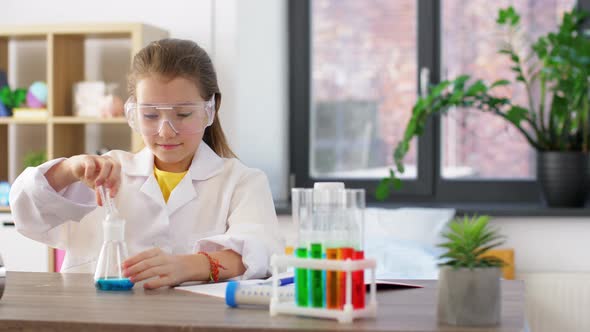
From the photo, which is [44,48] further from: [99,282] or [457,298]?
[457,298]

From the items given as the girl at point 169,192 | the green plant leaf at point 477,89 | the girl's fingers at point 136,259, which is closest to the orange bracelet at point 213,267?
the girl at point 169,192

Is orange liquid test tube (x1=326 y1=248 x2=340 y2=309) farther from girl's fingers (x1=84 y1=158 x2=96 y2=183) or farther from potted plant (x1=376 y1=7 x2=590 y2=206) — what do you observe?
potted plant (x1=376 y1=7 x2=590 y2=206)

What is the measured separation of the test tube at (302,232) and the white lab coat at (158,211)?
1.69 ft

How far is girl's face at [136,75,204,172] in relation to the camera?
190cm

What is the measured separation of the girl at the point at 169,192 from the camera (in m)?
1.84

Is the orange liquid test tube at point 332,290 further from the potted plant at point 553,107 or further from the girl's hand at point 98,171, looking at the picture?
the potted plant at point 553,107

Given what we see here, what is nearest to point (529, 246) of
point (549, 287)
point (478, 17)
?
point (549, 287)

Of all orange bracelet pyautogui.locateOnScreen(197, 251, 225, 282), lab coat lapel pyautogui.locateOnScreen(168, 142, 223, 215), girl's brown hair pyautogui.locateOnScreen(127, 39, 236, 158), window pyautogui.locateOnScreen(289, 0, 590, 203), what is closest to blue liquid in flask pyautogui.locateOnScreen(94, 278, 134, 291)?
orange bracelet pyautogui.locateOnScreen(197, 251, 225, 282)

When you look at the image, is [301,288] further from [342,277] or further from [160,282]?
[160,282]

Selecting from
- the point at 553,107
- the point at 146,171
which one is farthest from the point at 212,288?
the point at 553,107

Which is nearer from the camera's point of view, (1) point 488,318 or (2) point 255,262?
(1) point 488,318

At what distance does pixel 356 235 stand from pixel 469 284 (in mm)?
173

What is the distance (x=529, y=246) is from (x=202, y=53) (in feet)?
6.88

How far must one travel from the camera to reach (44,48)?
4.11m
